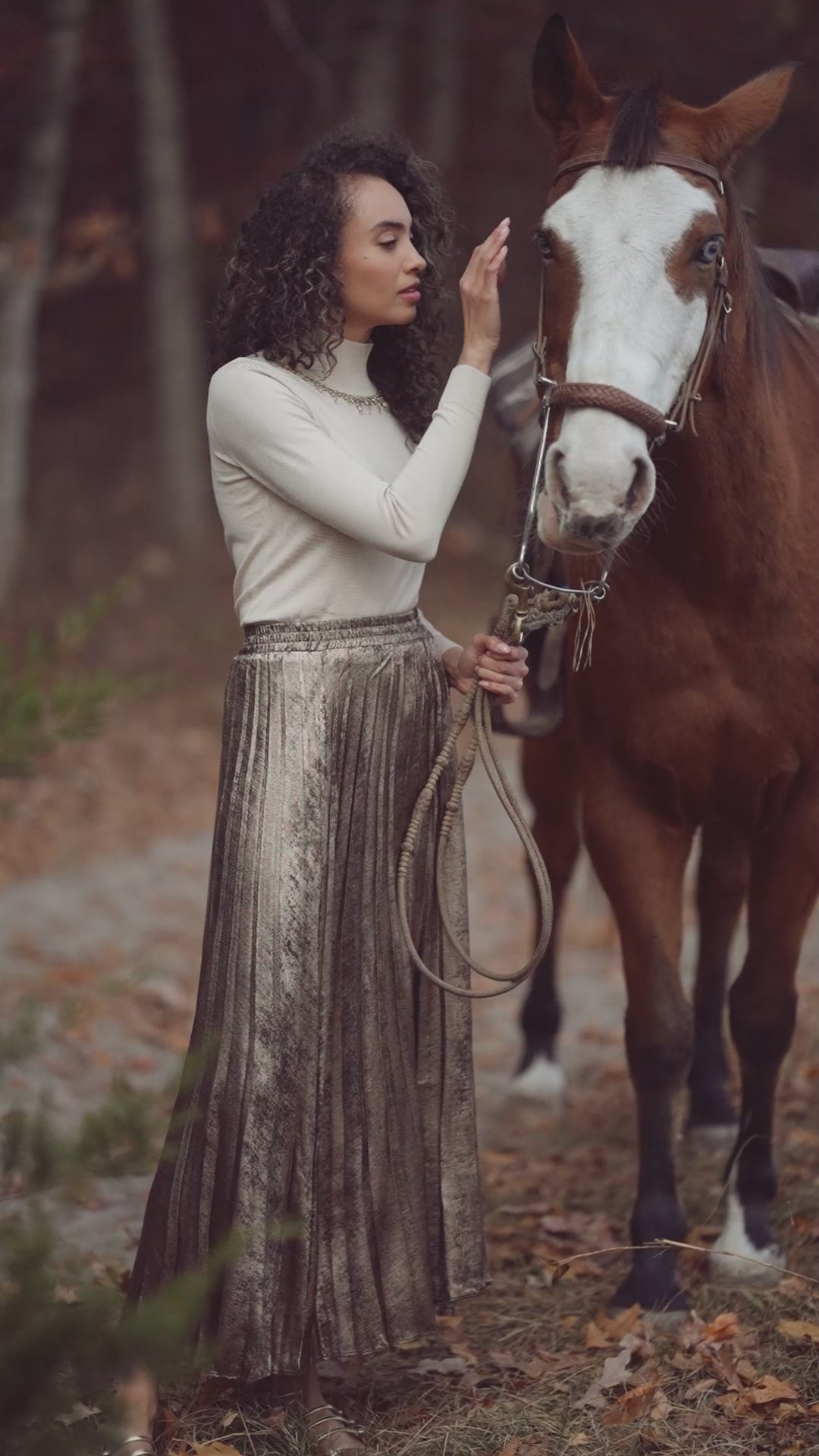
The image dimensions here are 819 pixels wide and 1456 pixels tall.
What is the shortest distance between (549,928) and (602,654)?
0.67 meters

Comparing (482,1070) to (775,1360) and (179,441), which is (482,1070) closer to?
(775,1360)

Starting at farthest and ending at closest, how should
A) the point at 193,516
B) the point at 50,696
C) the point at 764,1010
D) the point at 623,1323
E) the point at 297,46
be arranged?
the point at 193,516, the point at 297,46, the point at 764,1010, the point at 623,1323, the point at 50,696

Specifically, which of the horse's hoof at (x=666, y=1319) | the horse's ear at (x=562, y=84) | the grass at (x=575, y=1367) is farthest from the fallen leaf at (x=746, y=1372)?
the horse's ear at (x=562, y=84)

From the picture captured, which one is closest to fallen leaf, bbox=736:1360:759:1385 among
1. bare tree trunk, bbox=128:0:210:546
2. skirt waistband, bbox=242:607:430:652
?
skirt waistband, bbox=242:607:430:652

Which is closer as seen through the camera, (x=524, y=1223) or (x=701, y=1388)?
(x=701, y=1388)

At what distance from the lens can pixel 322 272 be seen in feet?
8.14

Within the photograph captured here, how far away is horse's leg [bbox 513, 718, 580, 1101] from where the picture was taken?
14.7 ft

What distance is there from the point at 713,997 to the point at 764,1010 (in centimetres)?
96

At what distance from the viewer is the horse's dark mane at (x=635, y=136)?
98.3 inches

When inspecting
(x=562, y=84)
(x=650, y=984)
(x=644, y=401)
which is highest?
(x=562, y=84)

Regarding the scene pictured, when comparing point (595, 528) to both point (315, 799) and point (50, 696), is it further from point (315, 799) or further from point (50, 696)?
point (50, 696)

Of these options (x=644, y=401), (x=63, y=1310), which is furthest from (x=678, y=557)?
(x=63, y=1310)

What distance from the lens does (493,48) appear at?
489 inches

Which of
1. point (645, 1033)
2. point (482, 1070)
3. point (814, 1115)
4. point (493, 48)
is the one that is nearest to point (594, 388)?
point (645, 1033)
